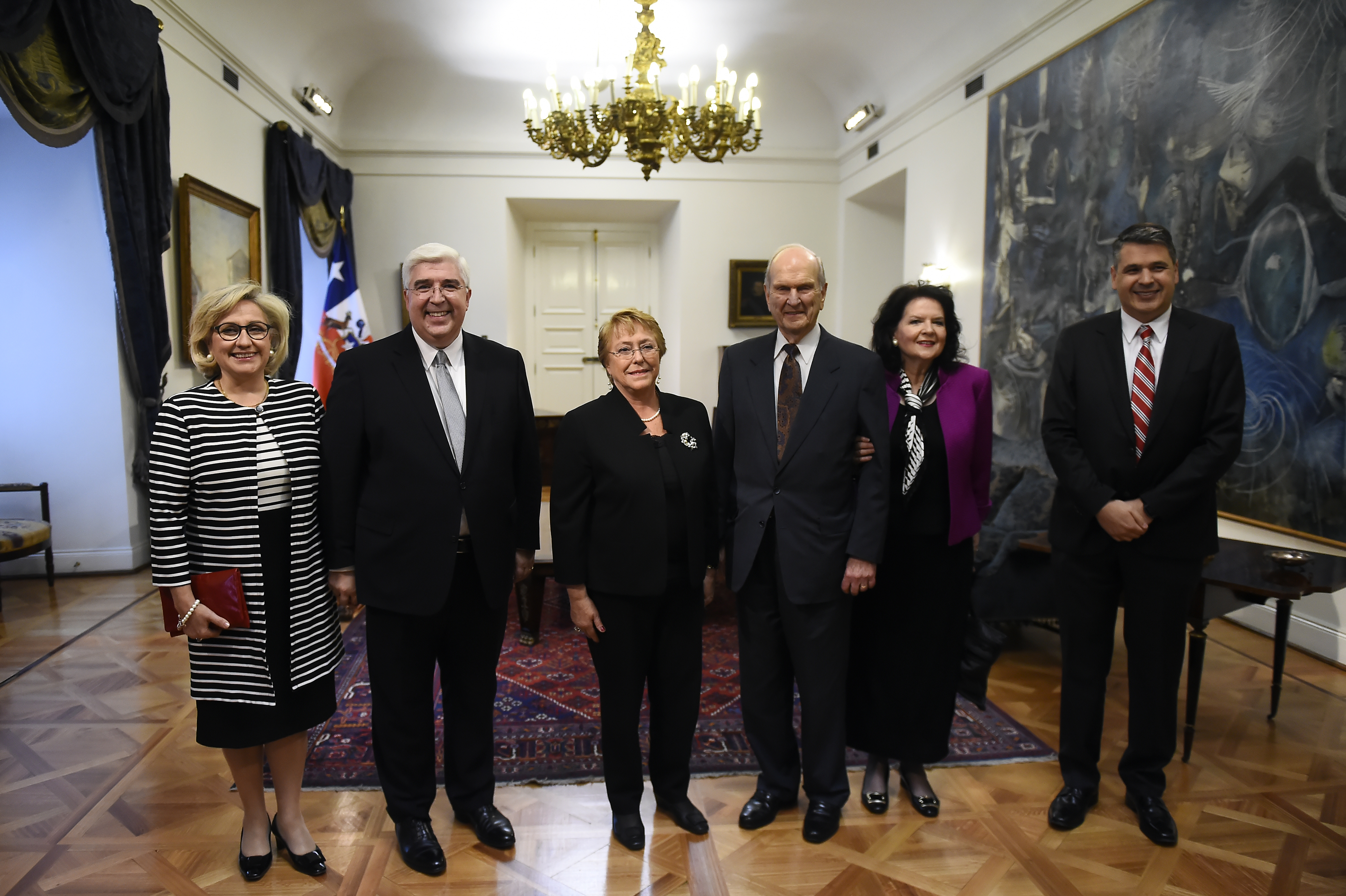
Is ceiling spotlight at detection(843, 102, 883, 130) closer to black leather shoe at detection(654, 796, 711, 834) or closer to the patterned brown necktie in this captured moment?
the patterned brown necktie

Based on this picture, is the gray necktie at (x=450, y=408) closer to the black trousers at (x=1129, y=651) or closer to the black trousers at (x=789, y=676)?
the black trousers at (x=789, y=676)

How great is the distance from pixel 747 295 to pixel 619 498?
780cm

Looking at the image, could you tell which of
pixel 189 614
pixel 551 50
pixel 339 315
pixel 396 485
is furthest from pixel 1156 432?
pixel 551 50

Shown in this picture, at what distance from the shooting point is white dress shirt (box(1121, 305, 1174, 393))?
2.41 m

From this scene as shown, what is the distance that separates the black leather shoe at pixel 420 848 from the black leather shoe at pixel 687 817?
2.21 feet

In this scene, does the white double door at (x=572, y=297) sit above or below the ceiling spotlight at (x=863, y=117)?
below

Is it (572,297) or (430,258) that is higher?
(572,297)

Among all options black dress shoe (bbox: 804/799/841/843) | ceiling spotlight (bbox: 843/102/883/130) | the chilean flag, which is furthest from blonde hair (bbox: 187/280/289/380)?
ceiling spotlight (bbox: 843/102/883/130)

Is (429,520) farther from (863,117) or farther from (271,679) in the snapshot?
(863,117)

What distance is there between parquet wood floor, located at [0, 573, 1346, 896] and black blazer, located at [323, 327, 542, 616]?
86 centimetres

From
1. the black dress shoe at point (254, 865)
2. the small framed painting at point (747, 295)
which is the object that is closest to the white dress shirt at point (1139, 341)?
the black dress shoe at point (254, 865)

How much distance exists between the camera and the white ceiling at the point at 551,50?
6.69 metres

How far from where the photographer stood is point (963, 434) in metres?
2.43

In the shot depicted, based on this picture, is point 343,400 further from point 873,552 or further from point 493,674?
point 873,552
